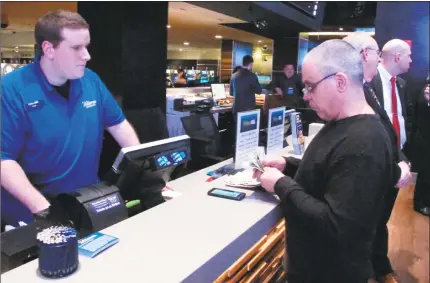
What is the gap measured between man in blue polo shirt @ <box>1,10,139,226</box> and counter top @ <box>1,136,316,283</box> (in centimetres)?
58

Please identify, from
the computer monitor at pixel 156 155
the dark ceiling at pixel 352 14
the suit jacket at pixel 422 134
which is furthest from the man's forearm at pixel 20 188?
the dark ceiling at pixel 352 14

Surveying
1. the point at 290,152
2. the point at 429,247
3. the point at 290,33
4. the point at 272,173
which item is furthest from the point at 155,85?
the point at 290,33

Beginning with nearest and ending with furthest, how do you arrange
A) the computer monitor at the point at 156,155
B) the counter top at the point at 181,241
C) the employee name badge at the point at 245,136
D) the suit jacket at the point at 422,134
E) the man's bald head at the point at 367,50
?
1. the counter top at the point at 181,241
2. the computer monitor at the point at 156,155
3. the employee name badge at the point at 245,136
4. the man's bald head at the point at 367,50
5. the suit jacket at the point at 422,134

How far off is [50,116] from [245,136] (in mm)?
934

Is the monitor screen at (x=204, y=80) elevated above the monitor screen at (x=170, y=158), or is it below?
above

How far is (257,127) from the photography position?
7.16 ft

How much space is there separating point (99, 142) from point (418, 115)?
12.5 feet

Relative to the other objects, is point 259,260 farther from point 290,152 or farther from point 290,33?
point 290,33

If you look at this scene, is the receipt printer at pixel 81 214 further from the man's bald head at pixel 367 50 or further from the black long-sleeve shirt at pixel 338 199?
the man's bald head at pixel 367 50

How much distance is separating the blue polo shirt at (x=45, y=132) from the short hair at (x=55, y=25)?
0.14 metres

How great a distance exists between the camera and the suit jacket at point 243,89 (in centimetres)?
781

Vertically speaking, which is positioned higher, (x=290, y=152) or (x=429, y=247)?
(x=290, y=152)

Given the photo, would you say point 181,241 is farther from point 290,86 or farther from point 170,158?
point 290,86

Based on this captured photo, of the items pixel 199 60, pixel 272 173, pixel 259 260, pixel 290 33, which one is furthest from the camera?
pixel 199 60
